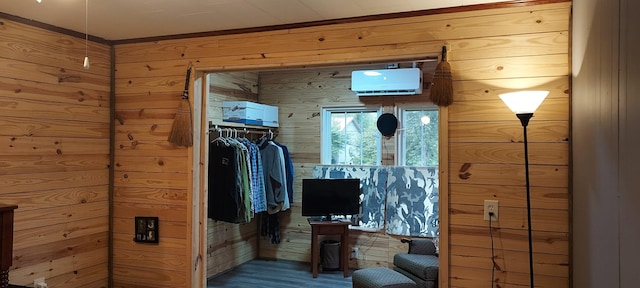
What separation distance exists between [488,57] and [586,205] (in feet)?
2.96

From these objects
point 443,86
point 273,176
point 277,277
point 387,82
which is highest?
point 387,82

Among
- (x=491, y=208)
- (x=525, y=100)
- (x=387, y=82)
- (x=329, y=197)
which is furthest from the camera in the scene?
(x=329, y=197)

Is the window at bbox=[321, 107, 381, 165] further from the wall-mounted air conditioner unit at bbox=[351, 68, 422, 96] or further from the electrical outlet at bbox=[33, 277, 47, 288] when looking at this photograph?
the electrical outlet at bbox=[33, 277, 47, 288]

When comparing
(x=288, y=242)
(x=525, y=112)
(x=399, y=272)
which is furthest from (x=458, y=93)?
(x=288, y=242)

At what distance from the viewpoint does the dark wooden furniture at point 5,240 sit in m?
2.17

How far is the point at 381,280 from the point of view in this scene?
3701 millimetres

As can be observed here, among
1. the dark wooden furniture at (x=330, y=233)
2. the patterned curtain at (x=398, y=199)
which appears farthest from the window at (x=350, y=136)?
the dark wooden furniture at (x=330, y=233)

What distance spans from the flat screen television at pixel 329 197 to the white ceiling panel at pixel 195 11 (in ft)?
8.16

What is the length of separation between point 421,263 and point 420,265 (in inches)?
1.5

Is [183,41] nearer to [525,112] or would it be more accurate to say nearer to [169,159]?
[169,159]

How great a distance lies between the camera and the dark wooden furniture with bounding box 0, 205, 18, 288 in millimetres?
2166

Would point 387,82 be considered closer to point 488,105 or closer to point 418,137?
point 418,137

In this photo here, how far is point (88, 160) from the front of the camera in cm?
310

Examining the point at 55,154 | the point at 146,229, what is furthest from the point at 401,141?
the point at 55,154
